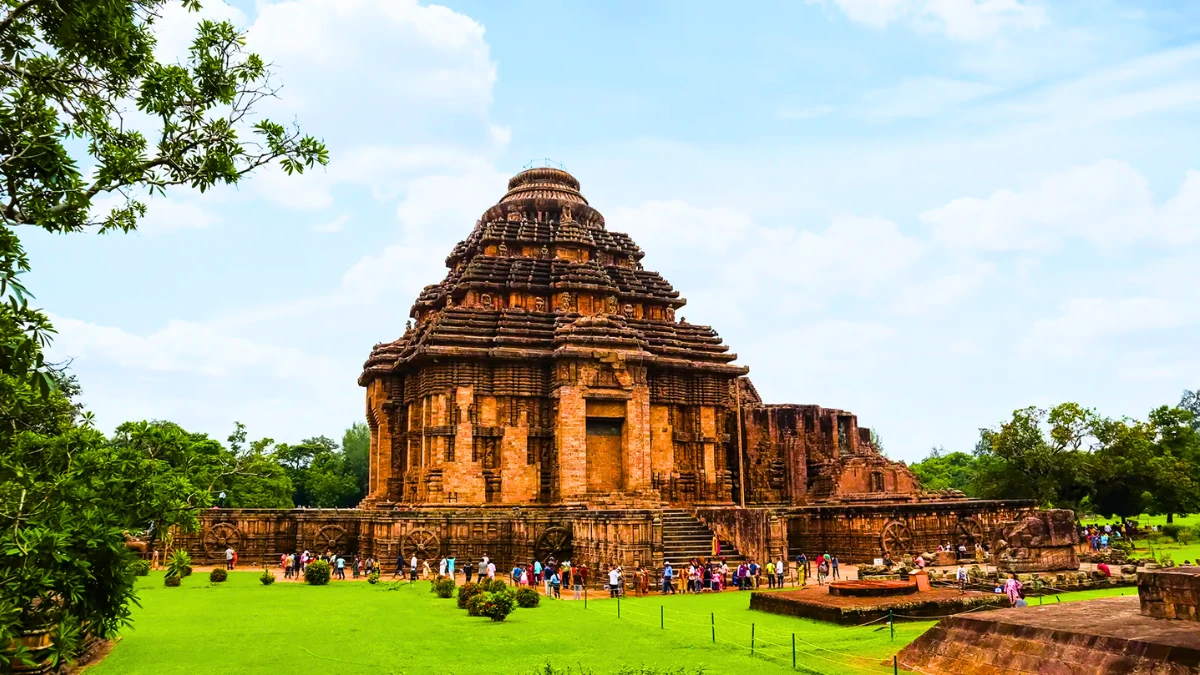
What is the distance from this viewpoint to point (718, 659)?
12.5 m

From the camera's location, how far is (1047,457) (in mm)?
43125

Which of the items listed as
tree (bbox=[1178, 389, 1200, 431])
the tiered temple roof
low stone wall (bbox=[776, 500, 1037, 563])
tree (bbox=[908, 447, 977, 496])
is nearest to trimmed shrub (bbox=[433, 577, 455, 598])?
the tiered temple roof

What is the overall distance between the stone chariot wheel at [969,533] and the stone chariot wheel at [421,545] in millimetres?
17131

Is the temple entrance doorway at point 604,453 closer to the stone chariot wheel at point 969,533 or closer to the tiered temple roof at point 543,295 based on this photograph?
the tiered temple roof at point 543,295

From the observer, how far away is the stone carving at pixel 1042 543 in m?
22.8

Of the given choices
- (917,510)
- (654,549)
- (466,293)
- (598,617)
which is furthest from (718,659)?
(466,293)

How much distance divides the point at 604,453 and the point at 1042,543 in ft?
44.9

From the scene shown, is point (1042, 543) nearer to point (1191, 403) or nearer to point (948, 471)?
point (948, 471)

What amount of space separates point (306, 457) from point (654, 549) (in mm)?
47429

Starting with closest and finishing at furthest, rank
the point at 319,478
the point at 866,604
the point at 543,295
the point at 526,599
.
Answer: the point at 866,604
the point at 526,599
the point at 543,295
the point at 319,478

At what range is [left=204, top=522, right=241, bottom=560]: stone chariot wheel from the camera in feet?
96.9

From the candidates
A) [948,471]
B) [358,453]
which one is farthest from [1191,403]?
[358,453]

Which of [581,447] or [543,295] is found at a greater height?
[543,295]

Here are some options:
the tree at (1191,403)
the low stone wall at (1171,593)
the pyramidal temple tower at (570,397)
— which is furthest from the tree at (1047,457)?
the tree at (1191,403)
